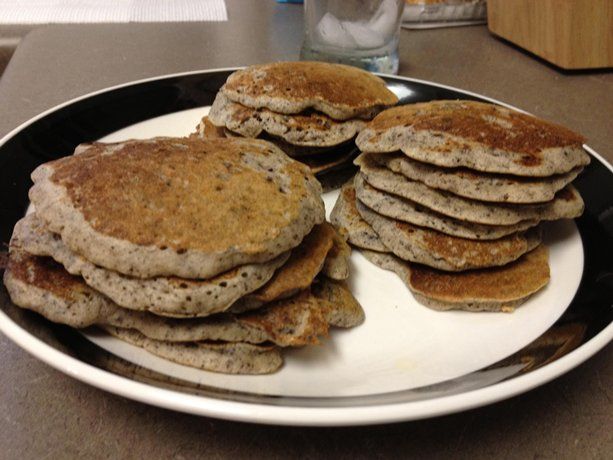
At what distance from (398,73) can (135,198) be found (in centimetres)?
173

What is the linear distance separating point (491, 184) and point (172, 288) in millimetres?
576

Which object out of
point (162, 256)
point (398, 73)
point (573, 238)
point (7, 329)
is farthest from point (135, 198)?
point (398, 73)

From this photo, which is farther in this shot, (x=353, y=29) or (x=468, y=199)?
(x=353, y=29)

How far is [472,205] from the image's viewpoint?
3.29 ft

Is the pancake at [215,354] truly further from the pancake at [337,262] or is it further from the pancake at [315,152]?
the pancake at [315,152]

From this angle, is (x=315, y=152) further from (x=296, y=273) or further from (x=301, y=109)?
(x=296, y=273)

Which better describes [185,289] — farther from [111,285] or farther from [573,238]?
[573,238]

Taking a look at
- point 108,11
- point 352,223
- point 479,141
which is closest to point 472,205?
point 479,141

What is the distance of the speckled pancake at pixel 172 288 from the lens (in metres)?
0.78

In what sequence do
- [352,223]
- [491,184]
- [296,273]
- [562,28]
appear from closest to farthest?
1. [296,273]
2. [491,184]
3. [352,223]
4. [562,28]

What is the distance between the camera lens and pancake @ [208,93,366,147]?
1.22 m

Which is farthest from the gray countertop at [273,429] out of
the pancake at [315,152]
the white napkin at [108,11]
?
the white napkin at [108,11]

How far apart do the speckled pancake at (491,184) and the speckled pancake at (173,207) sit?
0.21 m

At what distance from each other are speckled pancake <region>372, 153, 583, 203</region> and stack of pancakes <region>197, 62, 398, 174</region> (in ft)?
0.95
